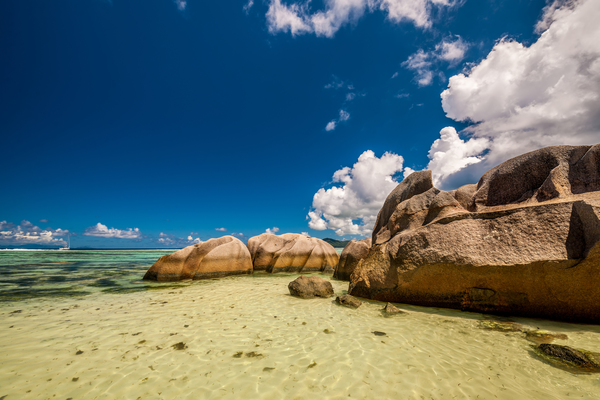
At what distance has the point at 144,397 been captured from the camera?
3076 millimetres

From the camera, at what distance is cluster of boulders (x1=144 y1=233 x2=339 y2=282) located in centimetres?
1377

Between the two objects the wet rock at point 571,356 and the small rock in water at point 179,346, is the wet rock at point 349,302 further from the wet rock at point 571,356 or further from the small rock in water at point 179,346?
the small rock in water at point 179,346

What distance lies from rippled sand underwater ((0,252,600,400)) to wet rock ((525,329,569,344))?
0.47 ft

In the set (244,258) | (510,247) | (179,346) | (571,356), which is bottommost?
(179,346)

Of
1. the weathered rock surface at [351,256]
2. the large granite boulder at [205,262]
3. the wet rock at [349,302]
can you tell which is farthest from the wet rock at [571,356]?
the large granite boulder at [205,262]

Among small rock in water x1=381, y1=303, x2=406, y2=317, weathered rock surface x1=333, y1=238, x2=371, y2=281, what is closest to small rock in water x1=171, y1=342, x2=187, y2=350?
small rock in water x1=381, y1=303, x2=406, y2=317

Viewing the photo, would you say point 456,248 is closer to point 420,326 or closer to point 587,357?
point 420,326

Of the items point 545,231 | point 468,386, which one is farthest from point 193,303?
point 545,231

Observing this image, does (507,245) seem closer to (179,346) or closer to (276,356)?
(276,356)

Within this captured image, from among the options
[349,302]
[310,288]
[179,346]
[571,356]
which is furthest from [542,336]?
[179,346]

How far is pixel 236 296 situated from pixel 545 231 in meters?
9.59

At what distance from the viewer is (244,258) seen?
54.4 ft

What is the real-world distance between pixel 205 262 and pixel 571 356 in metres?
14.9

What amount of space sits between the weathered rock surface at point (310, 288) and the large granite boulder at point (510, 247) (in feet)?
3.36
